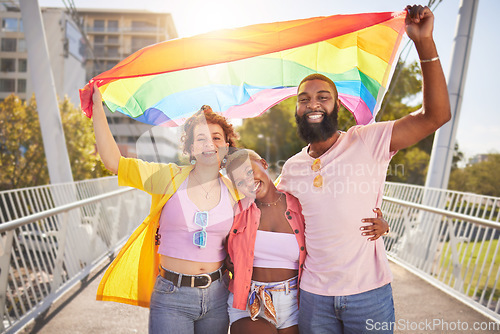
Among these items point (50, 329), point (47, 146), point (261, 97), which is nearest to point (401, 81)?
point (47, 146)

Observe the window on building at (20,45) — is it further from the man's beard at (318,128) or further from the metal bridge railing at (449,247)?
the man's beard at (318,128)

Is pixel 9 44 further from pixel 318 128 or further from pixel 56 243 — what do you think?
pixel 318 128

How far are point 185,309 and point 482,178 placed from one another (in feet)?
73.5

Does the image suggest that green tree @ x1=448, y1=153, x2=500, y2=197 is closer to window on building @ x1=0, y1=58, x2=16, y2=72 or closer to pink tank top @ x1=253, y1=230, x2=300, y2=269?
pink tank top @ x1=253, y1=230, x2=300, y2=269

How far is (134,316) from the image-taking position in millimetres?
4930

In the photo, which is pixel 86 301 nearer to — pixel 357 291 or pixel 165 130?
pixel 165 130

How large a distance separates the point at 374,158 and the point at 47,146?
27.9 feet

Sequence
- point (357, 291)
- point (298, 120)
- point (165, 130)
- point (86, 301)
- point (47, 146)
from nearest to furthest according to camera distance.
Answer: point (357, 291), point (298, 120), point (165, 130), point (86, 301), point (47, 146)

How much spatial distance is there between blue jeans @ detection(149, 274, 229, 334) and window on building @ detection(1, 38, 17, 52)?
65.2 meters

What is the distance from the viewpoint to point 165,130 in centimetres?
367

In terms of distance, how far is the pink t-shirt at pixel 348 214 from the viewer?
2418mm

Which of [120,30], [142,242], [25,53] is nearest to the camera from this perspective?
[142,242]

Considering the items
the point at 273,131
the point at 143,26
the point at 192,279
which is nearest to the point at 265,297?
the point at 192,279

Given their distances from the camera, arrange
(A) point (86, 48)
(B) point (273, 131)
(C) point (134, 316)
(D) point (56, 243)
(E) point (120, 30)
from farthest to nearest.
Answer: (E) point (120, 30)
(A) point (86, 48)
(B) point (273, 131)
(D) point (56, 243)
(C) point (134, 316)
